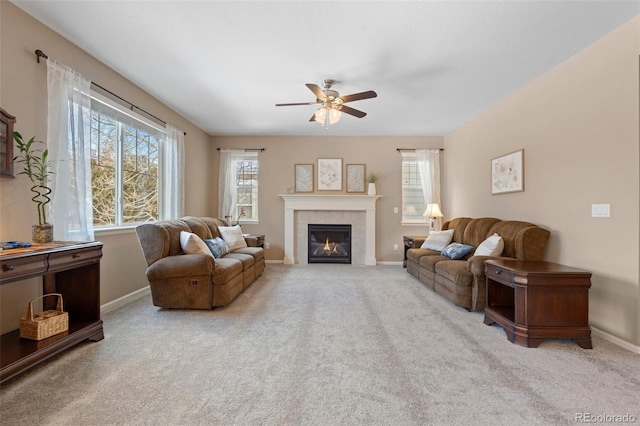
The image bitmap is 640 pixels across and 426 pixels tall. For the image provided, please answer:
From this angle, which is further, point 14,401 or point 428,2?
point 428,2

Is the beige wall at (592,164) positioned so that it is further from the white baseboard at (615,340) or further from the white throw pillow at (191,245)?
the white throw pillow at (191,245)

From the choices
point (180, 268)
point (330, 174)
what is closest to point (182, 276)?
point (180, 268)

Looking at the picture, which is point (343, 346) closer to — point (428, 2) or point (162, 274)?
point (162, 274)

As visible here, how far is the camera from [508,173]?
3.83 meters

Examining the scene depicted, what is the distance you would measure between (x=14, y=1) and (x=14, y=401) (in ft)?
9.45

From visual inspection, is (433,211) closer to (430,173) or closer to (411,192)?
(411,192)

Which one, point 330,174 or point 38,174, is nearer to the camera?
point 38,174

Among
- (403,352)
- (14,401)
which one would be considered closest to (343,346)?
(403,352)

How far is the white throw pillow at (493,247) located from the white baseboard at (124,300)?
4414 mm

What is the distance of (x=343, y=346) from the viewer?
2.30 meters

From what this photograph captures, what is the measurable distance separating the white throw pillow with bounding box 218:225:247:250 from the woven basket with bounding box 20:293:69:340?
2.52 metres

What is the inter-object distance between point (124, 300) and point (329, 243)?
12.2 feet

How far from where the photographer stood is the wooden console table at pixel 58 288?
174cm

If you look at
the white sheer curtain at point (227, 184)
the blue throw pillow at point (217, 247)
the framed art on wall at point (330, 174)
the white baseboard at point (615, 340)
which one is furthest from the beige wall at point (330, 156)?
the white baseboard at point (615, 340)
